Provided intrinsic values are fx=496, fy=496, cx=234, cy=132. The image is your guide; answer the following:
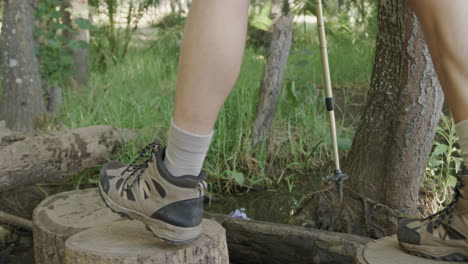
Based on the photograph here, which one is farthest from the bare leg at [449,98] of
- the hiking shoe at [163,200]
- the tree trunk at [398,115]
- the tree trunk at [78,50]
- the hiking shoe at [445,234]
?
the tree trunk at [78,50]

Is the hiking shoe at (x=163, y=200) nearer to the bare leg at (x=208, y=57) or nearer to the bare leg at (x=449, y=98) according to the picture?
the bare leg at (x=208, y=57)

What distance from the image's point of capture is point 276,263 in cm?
214

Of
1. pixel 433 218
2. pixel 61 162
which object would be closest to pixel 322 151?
pixel 61 162

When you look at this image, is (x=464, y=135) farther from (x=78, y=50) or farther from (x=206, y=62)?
(x=78, y=50)

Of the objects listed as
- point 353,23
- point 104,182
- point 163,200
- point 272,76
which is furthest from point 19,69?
point 353,23

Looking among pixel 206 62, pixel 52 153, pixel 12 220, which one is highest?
pixel 206 62

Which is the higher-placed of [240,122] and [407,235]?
[407,235]

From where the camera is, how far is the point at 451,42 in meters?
1.29

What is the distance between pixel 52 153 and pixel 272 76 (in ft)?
4.90

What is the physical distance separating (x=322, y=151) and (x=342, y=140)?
789 mm

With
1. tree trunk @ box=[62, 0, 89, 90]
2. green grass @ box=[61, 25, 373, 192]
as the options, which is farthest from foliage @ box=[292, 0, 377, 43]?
tree trunk @ box=[62, 0, 89, 90]

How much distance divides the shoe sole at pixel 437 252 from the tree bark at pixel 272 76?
1.99 meters

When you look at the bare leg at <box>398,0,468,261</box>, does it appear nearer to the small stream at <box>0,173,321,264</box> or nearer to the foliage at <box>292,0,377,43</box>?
the small stream at <box>0,173,321,264</box>

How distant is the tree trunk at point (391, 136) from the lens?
2.07 metres
